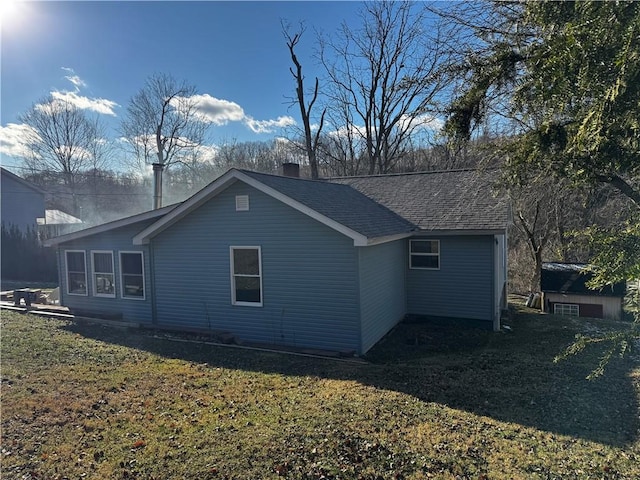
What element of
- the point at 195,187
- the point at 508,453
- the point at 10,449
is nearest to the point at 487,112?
the point at 508,453

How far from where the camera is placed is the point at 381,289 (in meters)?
10.1

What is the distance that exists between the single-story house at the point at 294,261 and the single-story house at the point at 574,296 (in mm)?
4940

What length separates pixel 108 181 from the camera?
153ft

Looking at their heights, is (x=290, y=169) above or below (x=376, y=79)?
below

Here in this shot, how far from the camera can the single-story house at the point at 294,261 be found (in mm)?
9023

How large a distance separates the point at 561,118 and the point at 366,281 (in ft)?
17.6

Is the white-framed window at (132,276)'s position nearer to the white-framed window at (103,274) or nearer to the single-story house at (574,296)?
the white-framed window at (103,274)

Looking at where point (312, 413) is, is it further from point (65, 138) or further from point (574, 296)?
point (65, 138)

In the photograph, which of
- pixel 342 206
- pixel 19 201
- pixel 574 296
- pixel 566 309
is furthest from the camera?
pixel 19 201

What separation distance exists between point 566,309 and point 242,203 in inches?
484

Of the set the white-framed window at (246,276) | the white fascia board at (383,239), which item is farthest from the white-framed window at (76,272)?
the white fascia board at (383,239)

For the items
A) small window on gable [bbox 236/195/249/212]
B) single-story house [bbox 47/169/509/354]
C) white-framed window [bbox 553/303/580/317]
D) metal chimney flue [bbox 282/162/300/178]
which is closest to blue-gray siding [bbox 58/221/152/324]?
single-story house [bbox 47/169/509/354]

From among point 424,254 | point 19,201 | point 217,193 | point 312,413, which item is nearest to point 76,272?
point 217,193

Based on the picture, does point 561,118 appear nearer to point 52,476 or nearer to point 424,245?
point 52,476
